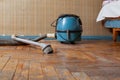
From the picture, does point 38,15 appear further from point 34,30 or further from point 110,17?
point 110,17

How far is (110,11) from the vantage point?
3000 millimetres

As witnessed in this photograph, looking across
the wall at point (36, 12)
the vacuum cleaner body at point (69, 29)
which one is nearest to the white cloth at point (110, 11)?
the wall at point (36, 12)

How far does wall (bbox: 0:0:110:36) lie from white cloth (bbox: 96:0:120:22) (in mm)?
214

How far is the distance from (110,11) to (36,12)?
38.8 inches

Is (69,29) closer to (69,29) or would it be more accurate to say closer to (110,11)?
(69,29)

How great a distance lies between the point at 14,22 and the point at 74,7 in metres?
0.84

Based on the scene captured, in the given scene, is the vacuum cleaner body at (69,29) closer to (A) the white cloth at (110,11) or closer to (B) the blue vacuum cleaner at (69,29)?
(B) the blue vacuum cleaner at (69,29)

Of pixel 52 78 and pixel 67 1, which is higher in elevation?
pixel 67 1

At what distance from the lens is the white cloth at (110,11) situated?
2.85m

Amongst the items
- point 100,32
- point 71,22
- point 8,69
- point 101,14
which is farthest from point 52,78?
point 100,32

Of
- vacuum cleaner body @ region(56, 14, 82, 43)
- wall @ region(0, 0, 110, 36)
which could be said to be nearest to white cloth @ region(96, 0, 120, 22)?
wall @ region(0, 0, 110, 36)

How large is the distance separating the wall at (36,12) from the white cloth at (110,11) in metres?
0.21

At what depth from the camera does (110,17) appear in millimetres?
3033

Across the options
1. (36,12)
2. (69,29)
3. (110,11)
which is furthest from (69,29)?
(36,12)
